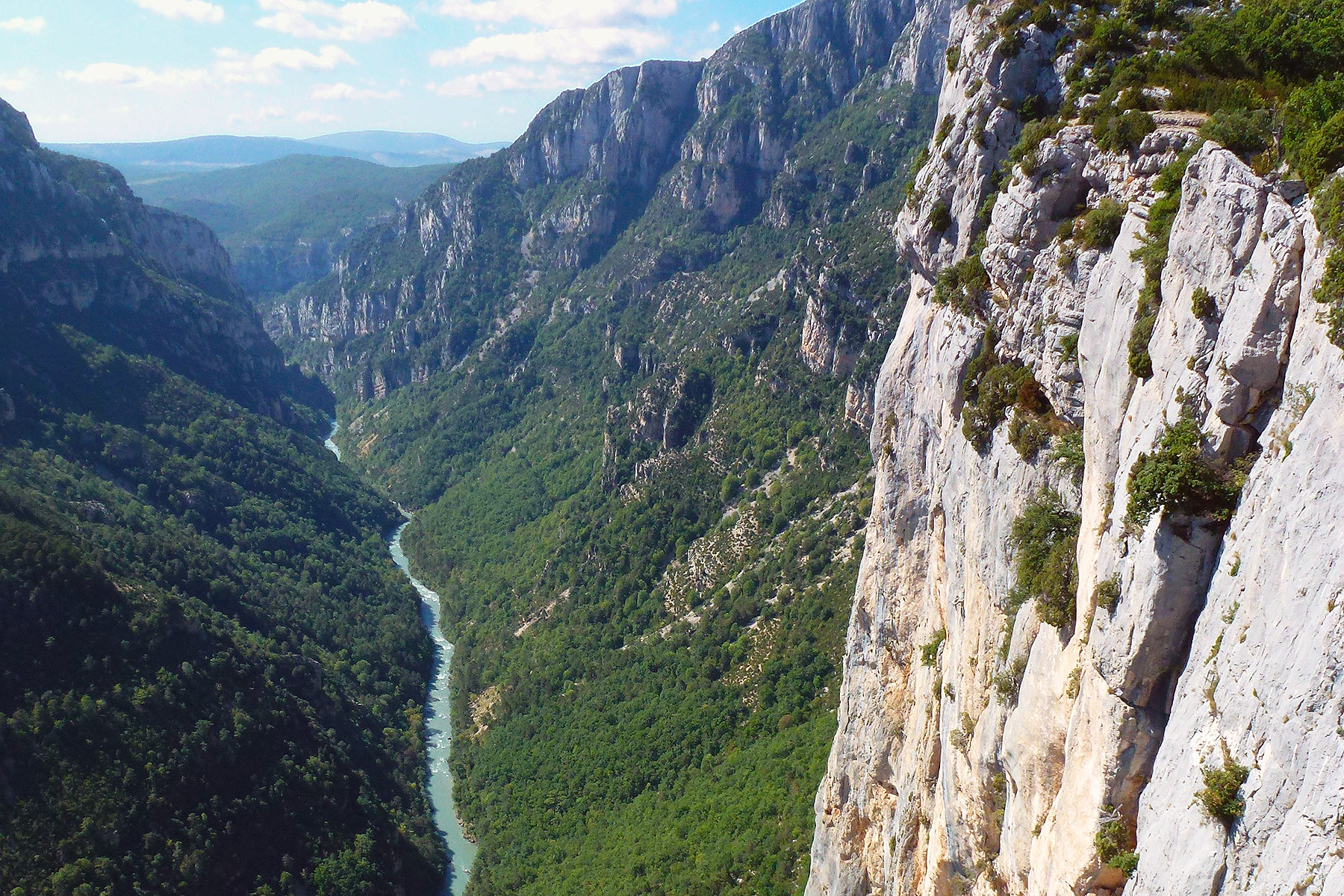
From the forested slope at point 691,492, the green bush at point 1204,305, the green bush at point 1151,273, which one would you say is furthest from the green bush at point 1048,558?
the forested slope at point 691,492

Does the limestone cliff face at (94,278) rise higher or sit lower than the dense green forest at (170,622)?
higher

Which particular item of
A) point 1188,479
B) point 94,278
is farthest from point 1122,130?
point 94,278

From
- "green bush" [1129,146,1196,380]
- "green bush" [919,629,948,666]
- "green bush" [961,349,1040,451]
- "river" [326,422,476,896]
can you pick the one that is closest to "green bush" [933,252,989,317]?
"green bush" [961,349,1040,451]

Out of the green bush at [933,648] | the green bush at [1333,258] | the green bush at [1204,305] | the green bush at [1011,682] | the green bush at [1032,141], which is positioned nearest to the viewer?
the green bush at [1333,258]

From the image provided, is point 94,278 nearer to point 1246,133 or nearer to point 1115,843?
point 1246,133

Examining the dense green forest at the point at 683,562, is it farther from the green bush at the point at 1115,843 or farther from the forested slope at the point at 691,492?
the green bush at the point at 1115,843
